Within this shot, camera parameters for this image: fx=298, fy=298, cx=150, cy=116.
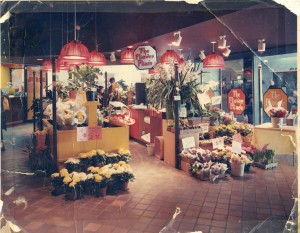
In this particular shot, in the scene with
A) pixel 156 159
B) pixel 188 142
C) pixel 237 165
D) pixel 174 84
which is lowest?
pixel 156 159

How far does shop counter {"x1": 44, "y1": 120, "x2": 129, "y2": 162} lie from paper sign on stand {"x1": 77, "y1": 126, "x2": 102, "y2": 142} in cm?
19

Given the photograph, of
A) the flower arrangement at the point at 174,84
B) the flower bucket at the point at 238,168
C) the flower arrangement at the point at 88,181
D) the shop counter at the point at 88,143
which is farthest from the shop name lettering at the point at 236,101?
the flower arrangement at the point at 88,181

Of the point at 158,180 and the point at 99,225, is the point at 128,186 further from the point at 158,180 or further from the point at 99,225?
the point at 99,225

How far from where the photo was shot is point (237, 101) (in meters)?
7.13

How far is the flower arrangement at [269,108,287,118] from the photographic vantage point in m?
6.10

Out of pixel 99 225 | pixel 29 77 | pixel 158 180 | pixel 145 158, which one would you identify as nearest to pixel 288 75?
pixel 145 158

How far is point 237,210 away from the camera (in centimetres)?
432

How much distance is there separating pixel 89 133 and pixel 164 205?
6.85ft

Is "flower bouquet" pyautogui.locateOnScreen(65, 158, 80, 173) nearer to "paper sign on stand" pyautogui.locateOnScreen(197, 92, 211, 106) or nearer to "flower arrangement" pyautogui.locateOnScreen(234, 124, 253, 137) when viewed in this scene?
"paper sign on stand" pyautogui.locateOnScreen(197, 92, 211, 106)

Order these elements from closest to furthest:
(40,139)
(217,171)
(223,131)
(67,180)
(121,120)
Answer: (67,180) < (217,171) < (121,120) < (40,139) < (223,131)

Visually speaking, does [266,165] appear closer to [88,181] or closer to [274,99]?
[274,99]

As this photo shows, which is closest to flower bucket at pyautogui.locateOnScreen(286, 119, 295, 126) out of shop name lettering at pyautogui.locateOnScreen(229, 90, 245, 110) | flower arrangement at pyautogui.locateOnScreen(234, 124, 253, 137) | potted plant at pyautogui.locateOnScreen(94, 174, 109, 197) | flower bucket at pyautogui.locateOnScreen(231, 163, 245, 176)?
shop name lettering at pyautogui.locateOnScreen(229, 90, 245, 110)

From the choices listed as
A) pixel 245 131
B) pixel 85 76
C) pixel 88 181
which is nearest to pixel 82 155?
pixel 88 181

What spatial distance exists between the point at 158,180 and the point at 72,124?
1.99m
